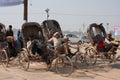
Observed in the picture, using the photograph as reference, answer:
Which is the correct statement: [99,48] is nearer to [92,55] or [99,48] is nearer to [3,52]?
[92,55]

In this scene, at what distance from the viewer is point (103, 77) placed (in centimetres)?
1097

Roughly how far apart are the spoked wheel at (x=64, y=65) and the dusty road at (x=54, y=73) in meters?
0.20

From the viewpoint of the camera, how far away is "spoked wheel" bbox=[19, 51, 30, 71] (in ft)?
38.9

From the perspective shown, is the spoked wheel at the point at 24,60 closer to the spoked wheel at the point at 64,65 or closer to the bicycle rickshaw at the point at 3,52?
the bicycle rickshaw at the point at 3,52

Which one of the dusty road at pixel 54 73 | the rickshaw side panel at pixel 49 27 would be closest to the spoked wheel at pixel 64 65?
the dusty road at pixel 54 73

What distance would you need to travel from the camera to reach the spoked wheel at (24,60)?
11859mm

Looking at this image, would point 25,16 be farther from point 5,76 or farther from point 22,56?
point 5,76

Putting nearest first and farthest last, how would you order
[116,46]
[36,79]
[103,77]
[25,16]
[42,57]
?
[36,79] → [103,77] → [42,57] → [116,46] → [25,16]

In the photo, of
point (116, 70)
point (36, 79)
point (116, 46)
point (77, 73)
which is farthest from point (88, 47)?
point (36, 79)

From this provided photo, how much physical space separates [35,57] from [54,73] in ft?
3.59

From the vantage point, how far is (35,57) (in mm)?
12125

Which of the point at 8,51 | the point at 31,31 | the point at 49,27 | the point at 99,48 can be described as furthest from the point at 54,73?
the point at 49,27

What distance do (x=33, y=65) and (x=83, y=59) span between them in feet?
7.02

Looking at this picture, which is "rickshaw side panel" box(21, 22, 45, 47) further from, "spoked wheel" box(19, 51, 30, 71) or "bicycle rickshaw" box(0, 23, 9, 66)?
"spoked wheel" box(19, 51, 30, 71)
